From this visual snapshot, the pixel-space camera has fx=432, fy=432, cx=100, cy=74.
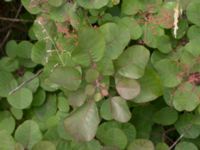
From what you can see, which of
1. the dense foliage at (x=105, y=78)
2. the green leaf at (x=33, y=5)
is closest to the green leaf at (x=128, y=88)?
the dense foliage at (x=105, y=78)

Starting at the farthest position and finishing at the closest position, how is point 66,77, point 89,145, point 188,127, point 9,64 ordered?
point 9,64
point 188,127
point 89,145
point 66,77

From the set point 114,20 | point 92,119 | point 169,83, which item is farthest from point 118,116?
point 114,20

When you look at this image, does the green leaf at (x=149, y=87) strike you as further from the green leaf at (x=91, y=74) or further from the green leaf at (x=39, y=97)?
the green leaf at (x=39, y=97)

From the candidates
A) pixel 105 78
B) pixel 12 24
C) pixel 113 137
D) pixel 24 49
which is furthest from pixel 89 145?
pixel 12 24

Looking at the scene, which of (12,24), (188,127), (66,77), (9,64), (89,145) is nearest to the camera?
(66,77)

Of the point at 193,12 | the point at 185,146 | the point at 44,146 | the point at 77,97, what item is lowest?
the point at 185,146

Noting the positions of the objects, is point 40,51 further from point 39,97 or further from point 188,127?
point 188,127
